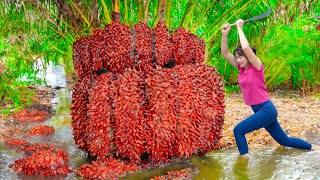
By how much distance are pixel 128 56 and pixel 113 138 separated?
2.40ft

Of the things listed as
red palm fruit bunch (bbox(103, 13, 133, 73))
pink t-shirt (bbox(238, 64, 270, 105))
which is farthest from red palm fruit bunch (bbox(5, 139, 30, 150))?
pink t-shirt (bbox(238, 64, 270, 105))

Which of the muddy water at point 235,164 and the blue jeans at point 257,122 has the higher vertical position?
the blue jeans at point 257,122

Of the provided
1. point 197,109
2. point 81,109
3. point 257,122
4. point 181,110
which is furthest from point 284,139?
point 81,109

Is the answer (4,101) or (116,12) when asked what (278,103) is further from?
(4,101)

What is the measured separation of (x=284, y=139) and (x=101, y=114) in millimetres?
1804

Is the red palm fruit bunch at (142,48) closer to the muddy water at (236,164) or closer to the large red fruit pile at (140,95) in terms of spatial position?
the large red fruit pile at (140,95)

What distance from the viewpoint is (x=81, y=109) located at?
401 centimetres

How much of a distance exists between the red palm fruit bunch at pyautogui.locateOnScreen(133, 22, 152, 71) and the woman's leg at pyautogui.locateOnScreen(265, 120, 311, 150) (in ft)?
4.49

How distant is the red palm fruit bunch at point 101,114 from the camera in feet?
12.4

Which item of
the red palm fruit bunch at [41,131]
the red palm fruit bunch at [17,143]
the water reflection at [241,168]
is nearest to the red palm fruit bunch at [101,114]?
the water reflection at [241,168]

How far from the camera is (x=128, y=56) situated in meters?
3.89

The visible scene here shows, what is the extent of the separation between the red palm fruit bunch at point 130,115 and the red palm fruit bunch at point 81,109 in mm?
329

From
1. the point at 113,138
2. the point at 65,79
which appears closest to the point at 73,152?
the point at 113,138

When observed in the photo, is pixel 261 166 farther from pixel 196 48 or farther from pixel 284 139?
pixel 196 48
